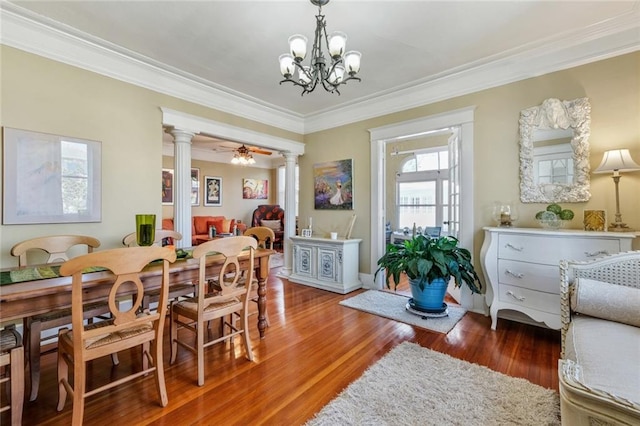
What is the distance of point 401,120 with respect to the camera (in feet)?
12.7

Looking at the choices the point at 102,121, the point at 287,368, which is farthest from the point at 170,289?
the point at 102,121

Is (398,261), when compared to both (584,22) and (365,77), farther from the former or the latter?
(584,22)

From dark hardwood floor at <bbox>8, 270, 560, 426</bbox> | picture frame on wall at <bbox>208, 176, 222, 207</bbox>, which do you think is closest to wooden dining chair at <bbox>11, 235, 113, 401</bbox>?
dark hardwood floor at <bbox>8, 270, 560, 426</bbox>

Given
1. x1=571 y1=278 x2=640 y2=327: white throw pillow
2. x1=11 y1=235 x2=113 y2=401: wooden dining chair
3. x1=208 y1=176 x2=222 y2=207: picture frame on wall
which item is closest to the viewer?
x1=571 y1=278 x2=640 y2=327: white throw pillow

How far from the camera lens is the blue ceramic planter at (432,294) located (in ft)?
9.72

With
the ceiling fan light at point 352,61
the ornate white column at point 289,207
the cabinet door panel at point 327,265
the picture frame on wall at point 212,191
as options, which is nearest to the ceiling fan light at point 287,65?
the ceiling fan light at point 352,61

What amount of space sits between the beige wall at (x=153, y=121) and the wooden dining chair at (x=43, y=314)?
0.40m

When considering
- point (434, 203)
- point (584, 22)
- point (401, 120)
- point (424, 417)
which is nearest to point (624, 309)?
point (424, 417)

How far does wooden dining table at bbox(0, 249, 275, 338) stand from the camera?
1414 millimetres

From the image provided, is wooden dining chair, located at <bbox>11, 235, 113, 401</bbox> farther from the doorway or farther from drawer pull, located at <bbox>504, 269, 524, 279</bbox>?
drawer pull, located at <bbox>504, 269, 524, 279</bbox>

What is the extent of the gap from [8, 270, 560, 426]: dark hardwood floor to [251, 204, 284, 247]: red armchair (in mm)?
5122

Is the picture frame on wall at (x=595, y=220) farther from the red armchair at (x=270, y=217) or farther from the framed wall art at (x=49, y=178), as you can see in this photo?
the red armchair at (x=270, y=217)

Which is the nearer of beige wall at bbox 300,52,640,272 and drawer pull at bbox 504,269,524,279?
beige wall at bbox 300,52,640,272

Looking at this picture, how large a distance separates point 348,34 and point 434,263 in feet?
7.75
